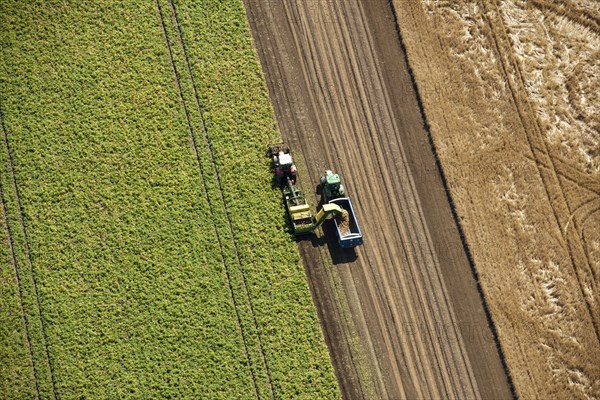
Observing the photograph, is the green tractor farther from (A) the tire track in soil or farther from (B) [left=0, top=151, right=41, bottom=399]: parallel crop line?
(B) [left=0, top=151, right=41, bottom=399]: parallel crop line

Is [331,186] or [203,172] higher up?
[203,172]

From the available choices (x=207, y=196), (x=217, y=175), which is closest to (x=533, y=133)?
(x=217, y=175)

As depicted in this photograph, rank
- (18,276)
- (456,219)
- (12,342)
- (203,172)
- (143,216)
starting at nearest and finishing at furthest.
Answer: (12,342) → (18,276) → (143,216) → (203,172) → (456,219)

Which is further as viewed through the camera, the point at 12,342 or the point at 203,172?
the point at 203,172

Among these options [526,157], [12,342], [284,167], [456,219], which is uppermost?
[284,167]

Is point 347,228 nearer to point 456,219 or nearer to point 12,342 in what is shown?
point 456,219

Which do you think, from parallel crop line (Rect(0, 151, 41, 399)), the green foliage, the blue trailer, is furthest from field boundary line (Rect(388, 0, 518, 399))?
the green foliage
